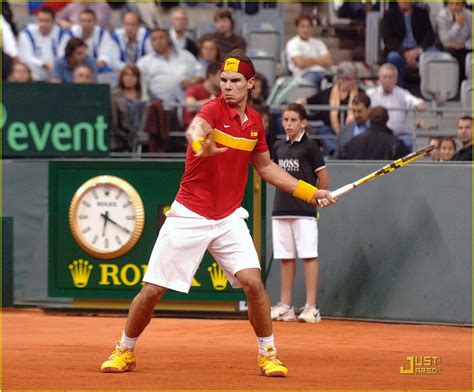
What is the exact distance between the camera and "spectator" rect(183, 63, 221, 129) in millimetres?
14445

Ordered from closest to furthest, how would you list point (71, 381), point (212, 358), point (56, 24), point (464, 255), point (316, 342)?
point (71, 381) < point (212, 358) < point (316, 342) < point (464, 255) < point (56, 24)

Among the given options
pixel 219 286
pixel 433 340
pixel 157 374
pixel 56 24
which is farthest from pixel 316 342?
pixel 56 24

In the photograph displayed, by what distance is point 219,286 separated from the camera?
38.8 feet

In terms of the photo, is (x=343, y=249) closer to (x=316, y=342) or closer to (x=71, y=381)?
(x=316, y=342)

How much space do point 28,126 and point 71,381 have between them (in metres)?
5.67

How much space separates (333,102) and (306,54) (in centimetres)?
230

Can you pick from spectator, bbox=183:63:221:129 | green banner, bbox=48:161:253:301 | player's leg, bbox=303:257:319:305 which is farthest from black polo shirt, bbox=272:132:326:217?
spectator, bbox=183:63:221:129

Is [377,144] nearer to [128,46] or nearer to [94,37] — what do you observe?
[128,46]

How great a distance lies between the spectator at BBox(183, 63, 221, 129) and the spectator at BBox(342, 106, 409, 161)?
2.17 m

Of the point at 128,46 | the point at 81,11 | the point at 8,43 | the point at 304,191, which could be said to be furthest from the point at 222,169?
the point at 81,11

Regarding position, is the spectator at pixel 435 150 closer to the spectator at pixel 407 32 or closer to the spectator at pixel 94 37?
the spectator at pixel 407 32

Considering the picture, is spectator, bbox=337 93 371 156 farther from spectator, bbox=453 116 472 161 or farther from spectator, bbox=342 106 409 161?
spectator, bbox=453 116 472 161

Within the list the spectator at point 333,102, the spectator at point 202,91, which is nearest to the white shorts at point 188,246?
the spectator at point 202,91

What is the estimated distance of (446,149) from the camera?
44.0 feet
